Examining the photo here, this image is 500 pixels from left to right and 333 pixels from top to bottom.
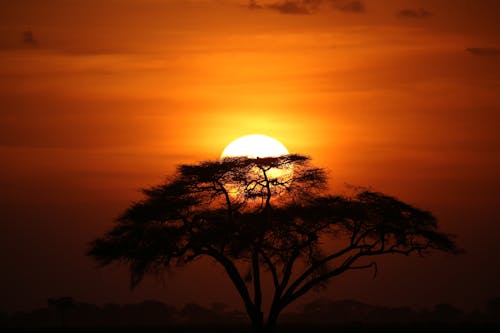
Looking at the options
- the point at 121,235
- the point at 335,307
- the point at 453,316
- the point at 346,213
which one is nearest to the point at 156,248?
the point at 121,235

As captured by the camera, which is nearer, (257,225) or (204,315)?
(257,225)

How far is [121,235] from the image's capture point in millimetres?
44531

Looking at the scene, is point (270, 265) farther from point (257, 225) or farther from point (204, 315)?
point (204, 315)

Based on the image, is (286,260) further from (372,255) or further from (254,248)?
(372,255)

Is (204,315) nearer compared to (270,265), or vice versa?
(270,265)

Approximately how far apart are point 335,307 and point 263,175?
233 ft

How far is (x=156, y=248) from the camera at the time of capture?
43.8 metres

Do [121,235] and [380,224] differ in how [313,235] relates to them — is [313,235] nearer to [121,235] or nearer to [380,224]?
[380,224]

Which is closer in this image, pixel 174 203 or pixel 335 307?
pixel 174 203

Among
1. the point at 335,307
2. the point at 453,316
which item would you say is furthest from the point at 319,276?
the point at 335,307

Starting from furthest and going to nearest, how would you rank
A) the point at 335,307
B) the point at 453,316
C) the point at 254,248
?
the point at 335,307
the point at 453,316
the point at 254,248

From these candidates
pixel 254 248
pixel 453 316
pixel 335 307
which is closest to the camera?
pixel 254 248

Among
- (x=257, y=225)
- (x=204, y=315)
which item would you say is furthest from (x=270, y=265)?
(x=204, y=315)

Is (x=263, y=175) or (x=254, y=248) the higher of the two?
(x=263, y=175)
